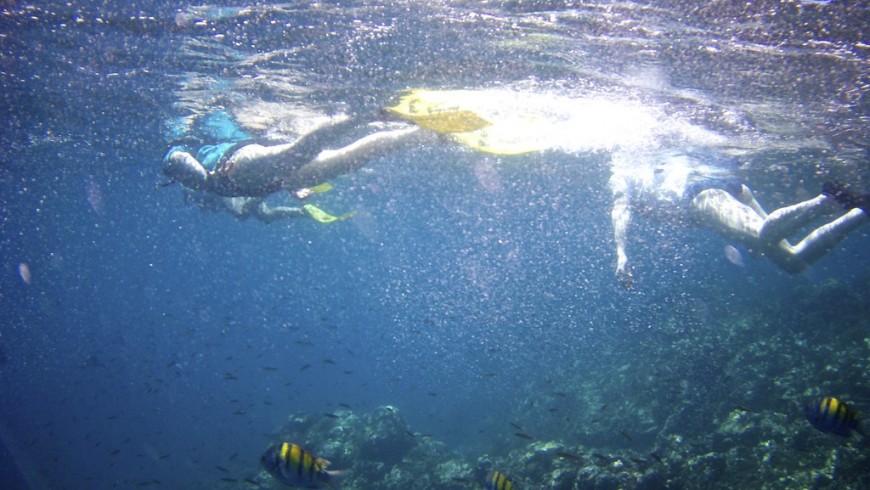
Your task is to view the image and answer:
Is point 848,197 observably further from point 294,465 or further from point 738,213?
point 294,465

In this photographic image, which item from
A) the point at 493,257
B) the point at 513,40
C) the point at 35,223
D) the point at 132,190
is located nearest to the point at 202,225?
the point at 35,223

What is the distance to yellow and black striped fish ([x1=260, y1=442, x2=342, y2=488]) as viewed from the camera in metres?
4.77

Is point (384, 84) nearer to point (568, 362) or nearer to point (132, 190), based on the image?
point (568, 362)

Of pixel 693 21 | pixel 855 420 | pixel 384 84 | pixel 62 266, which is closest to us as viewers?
pixel 855 420

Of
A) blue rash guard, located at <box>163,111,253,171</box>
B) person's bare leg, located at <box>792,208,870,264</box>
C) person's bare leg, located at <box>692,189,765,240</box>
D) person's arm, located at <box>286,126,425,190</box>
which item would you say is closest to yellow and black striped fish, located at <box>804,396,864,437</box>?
person's bare leg, located at <box>792,208,870,264</box>

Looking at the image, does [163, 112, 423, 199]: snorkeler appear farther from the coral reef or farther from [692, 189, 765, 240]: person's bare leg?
[692, 189, 765, 240]: person's bare leg

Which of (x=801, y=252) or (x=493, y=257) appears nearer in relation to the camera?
(x=801, y=252)

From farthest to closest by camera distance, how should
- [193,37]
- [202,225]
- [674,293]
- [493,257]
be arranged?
[493,257] < [202,225] < [674,293] < [193,37]

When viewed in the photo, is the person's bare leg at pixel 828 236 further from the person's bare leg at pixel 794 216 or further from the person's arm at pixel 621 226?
the person's arm at pixel 621 226

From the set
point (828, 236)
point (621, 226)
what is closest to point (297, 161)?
point (621, 226)

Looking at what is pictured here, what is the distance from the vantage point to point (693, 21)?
7625mm

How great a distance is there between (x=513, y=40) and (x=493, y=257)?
84.0 m

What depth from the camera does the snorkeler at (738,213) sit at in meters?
8.30

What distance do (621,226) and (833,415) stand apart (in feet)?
21.8
